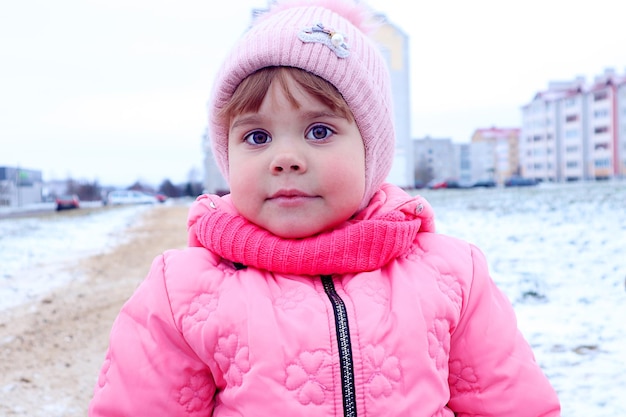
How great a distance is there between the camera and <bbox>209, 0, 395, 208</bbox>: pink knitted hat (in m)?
1.30

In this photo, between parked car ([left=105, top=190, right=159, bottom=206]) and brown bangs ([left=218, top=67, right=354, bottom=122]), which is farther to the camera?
parked car ([left=105, top=190, right=159, bottom=206])

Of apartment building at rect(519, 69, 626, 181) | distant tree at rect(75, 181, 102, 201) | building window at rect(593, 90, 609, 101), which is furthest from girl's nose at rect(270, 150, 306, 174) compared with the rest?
distant tree at rect(75, 181, 102, 201)

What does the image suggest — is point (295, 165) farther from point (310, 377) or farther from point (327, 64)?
point (310, 377)

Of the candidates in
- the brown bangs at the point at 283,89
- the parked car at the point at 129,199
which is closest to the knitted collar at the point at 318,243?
the brown bangs at the point at 283,89

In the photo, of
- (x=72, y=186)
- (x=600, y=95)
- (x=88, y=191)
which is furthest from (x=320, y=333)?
(x=72, y=186)

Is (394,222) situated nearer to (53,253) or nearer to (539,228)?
(539,228)

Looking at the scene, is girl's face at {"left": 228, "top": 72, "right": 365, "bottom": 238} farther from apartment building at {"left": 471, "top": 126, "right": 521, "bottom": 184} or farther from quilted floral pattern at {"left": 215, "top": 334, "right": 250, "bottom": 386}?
apartment building at {"left": 471, "top": 126, "right": 521, "bottom": 184}

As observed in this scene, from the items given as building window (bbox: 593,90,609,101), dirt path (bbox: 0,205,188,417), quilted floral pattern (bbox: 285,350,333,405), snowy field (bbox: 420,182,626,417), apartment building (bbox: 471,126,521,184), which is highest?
building window (bbox: 593,90,609,101)

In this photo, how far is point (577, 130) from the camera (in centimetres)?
6069

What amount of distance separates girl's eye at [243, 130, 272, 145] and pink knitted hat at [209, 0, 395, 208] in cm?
14

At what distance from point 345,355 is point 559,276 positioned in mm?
4629

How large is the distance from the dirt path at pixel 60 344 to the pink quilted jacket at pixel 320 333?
1815 millimetres

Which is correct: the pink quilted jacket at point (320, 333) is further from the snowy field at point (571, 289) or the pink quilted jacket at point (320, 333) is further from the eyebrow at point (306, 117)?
the snowy field at point (571, 289)

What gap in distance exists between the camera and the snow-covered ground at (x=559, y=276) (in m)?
2.86
